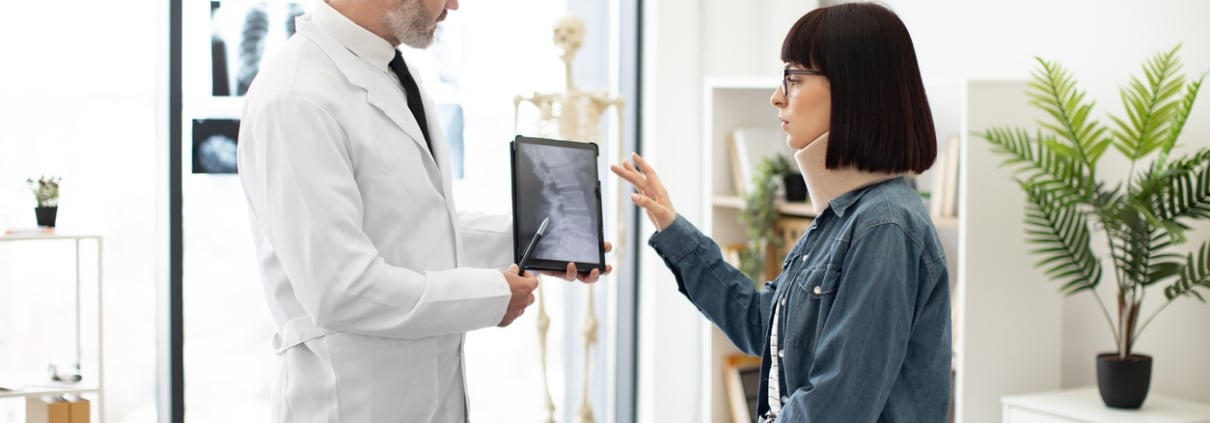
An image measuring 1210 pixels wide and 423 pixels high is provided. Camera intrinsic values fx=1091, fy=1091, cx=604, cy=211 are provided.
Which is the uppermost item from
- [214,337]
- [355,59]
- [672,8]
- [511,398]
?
[672,8]

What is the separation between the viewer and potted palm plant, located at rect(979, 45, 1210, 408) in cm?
243

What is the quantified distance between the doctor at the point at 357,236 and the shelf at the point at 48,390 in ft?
4.93

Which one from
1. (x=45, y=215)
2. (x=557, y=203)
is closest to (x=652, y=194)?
(x=557, y=203)

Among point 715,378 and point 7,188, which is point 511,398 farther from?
point 7,188

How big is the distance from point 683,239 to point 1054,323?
1.58 meters

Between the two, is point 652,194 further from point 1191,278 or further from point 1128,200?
point 1191,278

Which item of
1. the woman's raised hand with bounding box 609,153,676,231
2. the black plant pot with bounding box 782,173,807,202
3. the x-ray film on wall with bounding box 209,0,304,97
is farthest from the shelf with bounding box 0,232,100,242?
the black plant pot with bounding box 782,173,807,202

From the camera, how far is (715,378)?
3754 millimetres

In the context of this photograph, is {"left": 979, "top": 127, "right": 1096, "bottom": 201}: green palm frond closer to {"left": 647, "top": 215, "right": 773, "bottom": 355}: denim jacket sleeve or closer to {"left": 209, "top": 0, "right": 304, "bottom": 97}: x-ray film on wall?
{"left": 647, "top": 215, "right": 773, "bottom": 355}: denim jacket sleeve

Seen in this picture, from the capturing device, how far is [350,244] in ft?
5.19

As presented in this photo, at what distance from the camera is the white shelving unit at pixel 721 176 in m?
3.69

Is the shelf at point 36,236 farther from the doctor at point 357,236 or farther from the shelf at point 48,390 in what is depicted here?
the doctor at point 357,236

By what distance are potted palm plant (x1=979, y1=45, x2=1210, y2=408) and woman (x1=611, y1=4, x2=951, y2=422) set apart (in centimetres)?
120

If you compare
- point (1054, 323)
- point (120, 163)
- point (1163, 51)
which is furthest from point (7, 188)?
point (1163, 51)
